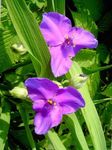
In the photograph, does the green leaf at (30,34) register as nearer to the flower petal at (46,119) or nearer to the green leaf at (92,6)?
the flower petal at (46,119)

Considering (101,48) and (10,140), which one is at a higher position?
(101,48)

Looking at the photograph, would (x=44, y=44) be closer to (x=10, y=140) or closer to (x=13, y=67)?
(x=13, y=67)

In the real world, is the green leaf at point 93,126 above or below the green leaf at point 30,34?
below

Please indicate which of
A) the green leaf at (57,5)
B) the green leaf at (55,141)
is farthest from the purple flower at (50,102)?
the green leaf at (57,5)

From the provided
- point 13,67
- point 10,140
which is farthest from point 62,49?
point 10,140

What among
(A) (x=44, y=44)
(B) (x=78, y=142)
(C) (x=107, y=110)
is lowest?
(C) (x=107, y=110)

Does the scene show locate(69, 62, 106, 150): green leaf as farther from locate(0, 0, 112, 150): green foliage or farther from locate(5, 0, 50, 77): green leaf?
locate(5, 0, 50, 77): green leaf

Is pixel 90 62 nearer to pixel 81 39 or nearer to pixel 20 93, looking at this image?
pixel 81 39
